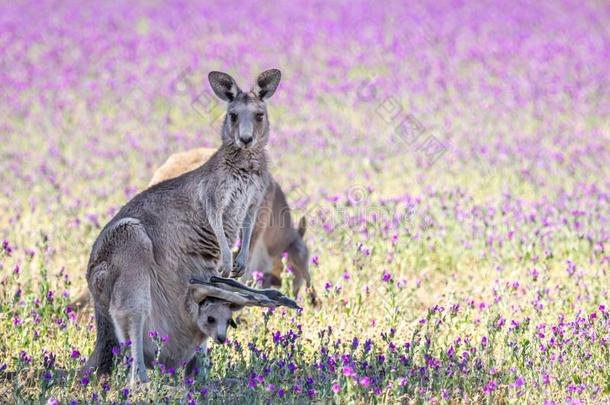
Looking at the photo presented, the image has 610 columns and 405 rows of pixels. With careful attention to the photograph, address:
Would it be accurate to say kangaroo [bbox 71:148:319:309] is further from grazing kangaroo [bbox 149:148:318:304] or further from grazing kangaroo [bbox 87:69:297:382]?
grazing kangaroo [bbox 87:69:297:382]

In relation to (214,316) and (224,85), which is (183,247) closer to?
(214,316)

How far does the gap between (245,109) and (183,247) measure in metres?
0.87

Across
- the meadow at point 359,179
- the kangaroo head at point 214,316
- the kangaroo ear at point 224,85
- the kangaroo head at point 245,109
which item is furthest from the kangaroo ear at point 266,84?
the kangaroo head at point 214,316

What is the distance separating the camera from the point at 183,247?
5.13 m

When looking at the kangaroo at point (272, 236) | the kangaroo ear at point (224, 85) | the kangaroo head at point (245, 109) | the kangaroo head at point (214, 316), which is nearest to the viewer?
the kangaroo head at point (214, 316)

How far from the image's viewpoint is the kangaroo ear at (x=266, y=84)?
5.47 meters

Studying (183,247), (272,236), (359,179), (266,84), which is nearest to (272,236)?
(272,236)

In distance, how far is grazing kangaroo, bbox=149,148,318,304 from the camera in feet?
22.0

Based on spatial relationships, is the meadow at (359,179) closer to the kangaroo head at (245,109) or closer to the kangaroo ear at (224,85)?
the kangaroo head at (245,109)

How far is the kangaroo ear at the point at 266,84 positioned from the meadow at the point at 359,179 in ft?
3.92

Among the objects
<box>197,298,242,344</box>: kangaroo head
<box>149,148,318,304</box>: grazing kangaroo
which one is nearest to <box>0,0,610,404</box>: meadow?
<box>197,298,242,344</box>: kangaroo head

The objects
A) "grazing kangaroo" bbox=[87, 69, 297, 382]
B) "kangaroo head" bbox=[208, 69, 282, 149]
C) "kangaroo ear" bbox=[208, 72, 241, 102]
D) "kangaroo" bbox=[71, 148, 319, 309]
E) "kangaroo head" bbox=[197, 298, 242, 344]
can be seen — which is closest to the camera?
"grazing kangaroo" bbox=[87, 69, 297, 382]

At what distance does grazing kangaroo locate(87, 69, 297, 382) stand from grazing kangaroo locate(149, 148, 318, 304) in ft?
4.12

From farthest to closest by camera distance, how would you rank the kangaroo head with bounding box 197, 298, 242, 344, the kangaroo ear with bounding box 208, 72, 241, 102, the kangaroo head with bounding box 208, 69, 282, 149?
the kangaroo ear with bounding box 208, 72, 241, 102 → the kangaroo head with bounding box 208, 69, 282, 149 → the kangaroo head with bounding box 197, 298, 242, 344
